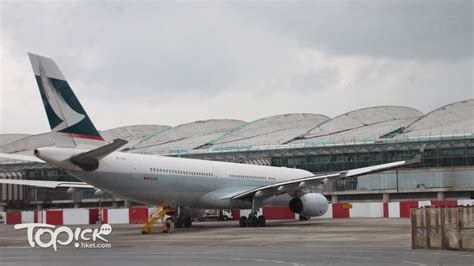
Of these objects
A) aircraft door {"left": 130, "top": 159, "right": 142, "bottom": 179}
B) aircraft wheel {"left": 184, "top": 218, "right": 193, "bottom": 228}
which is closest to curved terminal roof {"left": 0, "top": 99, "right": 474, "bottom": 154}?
aircraft wheel {"left": 184, "top": 218, "right": 193, "bottom": 228}

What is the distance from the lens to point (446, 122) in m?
94.0

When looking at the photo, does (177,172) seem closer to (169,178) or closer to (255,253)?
(169,178)

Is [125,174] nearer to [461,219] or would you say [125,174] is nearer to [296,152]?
[461,219]

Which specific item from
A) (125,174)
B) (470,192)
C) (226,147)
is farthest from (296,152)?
(125,174)

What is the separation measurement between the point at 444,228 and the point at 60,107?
17.7m

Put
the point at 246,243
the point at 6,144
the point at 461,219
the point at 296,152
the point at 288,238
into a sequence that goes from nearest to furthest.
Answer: the point at 461,219 → the point at 246,243 → the point at 288,238 → the point at 296,152 → the point at 6,144

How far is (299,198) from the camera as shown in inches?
1794

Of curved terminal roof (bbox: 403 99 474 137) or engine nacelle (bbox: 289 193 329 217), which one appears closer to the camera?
engine nacelle (bbox: 289 193 329 217)

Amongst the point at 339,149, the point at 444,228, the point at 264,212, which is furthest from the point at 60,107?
the point at 339,149

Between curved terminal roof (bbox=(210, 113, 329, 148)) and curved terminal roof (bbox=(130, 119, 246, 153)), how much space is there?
3.92m

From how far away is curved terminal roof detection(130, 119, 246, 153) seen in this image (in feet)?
361

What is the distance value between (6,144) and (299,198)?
273 ft

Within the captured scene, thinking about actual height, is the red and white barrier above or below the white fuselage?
below

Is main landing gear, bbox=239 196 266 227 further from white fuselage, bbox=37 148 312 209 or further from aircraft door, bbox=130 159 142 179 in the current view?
aircraft door, bbox=130 159 142 179
